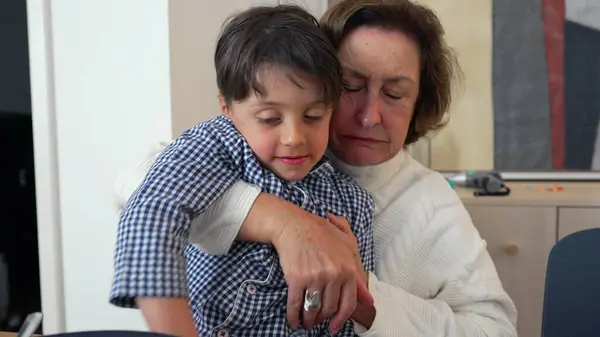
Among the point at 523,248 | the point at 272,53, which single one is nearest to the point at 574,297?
the point at 272,53

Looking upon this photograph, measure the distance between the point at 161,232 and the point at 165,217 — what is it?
2cm

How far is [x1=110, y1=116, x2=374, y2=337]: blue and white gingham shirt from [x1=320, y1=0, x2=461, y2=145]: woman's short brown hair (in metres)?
0.29

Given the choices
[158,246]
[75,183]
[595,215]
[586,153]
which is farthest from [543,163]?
[158,246]

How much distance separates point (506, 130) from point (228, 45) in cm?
142

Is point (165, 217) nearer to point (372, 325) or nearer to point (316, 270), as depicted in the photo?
point (316, 270)

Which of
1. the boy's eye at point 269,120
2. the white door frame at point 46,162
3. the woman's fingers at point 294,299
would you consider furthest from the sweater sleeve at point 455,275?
the white door frame at point 46,162

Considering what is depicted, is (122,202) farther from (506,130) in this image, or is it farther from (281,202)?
(506,130)

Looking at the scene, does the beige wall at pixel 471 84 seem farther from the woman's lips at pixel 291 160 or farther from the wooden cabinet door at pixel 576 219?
the woman's lips at pixel 291 160

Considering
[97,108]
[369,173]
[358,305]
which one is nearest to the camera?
[358,305]

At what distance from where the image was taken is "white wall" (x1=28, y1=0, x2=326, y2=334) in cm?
145

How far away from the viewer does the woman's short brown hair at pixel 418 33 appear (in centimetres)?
116

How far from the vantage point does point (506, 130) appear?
211cm

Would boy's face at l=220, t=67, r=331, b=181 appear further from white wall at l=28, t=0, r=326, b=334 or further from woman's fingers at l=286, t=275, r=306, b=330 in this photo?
white wall at l=28, t=0, r=326, b=334

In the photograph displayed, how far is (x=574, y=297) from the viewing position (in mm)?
1070
